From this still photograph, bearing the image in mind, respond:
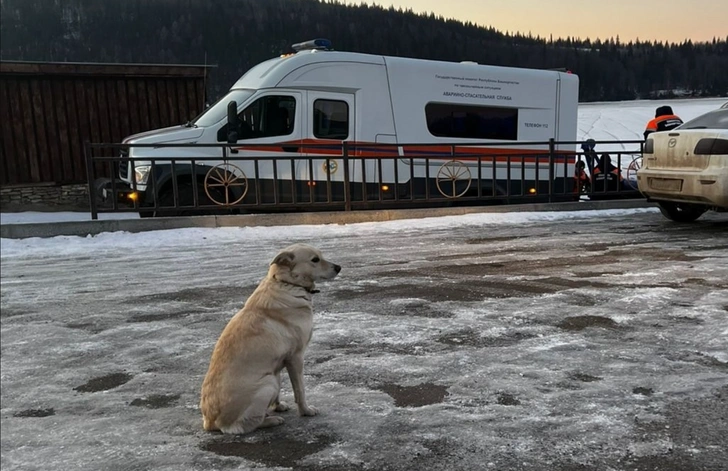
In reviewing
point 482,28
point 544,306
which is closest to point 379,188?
point 544,306

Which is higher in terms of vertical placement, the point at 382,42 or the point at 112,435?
the point at 382,42

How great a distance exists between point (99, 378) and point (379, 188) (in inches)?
286

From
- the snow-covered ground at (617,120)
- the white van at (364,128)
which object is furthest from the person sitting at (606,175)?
the white van at (364,128)

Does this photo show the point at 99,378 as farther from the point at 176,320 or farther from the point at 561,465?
the point at 561,465

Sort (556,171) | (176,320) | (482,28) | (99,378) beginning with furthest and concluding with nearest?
(482,28) → (556,171) → (176,320) → (99,378)

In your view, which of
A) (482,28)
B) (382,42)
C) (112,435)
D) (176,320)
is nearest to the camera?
(112,435)

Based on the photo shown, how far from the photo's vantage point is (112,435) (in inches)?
111

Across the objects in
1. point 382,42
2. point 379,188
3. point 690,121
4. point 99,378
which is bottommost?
point 99,378

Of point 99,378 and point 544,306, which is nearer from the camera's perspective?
point 99,378

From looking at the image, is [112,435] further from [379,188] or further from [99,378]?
[379,188]

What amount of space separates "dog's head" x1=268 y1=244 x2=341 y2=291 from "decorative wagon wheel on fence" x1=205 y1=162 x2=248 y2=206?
269 inches

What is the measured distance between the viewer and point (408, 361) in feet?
12.0

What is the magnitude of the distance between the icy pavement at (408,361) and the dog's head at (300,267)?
2.38ft

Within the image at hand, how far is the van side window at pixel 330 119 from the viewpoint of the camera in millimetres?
10625
